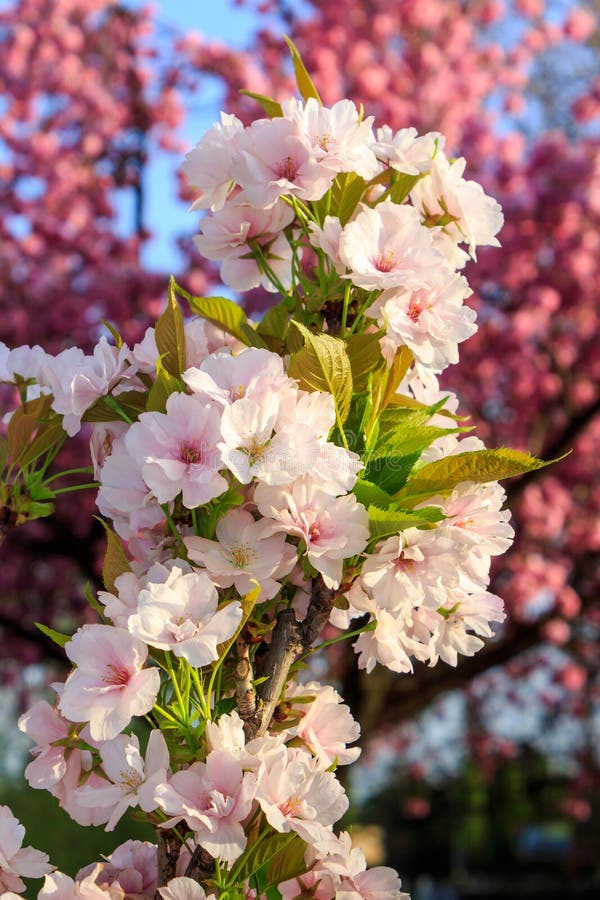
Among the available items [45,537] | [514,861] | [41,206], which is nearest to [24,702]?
[45,537]

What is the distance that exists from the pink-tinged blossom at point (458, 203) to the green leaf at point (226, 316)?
292 millimetres

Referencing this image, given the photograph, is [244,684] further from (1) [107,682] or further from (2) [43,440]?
(2) [43,440]

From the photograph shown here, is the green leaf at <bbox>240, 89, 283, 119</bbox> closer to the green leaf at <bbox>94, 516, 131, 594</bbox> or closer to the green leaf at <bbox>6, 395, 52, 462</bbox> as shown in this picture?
the green leaf at <bbox>6, 395, 52, 462</bbox>

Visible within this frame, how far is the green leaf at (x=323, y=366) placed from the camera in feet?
3.62

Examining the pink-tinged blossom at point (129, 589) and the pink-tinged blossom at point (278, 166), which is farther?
the pink-tinged blossom at point (278, 166)

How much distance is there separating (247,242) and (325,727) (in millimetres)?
639

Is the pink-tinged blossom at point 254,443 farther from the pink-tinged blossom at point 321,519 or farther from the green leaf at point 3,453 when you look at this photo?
the green leaf at point 3,453

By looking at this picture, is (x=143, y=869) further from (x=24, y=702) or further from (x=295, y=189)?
(x=24, y=702)

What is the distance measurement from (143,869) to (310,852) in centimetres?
24

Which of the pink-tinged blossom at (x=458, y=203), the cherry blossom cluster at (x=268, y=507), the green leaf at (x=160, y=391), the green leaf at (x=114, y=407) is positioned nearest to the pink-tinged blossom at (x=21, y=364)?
the cherry blossom cluster at (x=268, y=507)

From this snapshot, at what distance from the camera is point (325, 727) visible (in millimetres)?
1220

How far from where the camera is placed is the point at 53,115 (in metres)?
7.65

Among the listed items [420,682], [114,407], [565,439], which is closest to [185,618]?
[114,407]

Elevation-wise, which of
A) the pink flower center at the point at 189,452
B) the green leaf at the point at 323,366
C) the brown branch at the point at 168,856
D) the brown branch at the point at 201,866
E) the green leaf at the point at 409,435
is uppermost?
the green leaf at the point at 323,366
